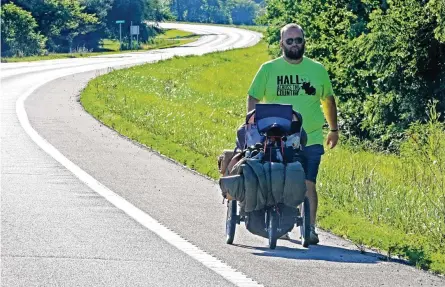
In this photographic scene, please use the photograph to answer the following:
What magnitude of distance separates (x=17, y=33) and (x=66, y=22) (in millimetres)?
12426

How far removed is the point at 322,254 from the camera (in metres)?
9.88

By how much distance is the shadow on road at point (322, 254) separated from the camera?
380 inches

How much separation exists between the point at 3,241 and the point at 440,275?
11.2 ft

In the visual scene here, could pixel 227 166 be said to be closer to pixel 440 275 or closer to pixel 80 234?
pixel 80 234

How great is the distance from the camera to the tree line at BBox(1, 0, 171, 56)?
79119 mm

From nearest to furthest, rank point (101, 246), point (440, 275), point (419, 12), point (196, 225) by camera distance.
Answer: point (440, 275) → point (101, 246) → point (196, 225) → point (419, 12)

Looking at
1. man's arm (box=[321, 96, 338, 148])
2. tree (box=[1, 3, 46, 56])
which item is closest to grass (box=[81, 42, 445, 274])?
man's arm (box=[321, 96, 338, 148])

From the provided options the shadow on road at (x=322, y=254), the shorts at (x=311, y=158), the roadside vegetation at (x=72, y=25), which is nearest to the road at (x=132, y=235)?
the shadow on road at (x=322, y=254)

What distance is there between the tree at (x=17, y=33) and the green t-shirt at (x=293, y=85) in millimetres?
67484

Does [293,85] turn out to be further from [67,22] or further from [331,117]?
[67,22]

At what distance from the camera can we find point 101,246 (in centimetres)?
989

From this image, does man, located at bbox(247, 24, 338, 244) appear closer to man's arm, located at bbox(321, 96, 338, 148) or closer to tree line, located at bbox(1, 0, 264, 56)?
man's arm, located at bbox(321, 96, 338, 148)

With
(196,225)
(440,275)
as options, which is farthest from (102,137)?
(440,275)

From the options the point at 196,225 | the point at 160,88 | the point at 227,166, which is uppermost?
the point at 227,166
